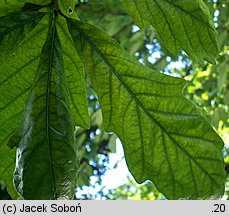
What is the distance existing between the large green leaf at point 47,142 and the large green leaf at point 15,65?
0.09m

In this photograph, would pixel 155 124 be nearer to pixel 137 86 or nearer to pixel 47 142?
pixel 137 86

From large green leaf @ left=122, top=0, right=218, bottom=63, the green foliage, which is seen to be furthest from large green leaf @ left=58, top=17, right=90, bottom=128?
large green leaf @ left=122, top=0, right=218, bottom=63

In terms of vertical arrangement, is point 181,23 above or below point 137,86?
above

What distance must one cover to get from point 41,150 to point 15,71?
0.20 meters

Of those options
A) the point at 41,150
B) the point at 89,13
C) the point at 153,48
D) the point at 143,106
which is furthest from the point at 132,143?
the point at 153,48

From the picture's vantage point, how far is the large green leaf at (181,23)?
2.85ft

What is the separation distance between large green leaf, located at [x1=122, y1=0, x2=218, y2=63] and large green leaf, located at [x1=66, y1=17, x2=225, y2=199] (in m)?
0.07

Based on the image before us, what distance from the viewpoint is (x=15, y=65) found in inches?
34.0

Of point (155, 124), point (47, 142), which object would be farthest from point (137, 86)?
point (47, 142)

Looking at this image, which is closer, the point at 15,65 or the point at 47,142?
the point at 47,142

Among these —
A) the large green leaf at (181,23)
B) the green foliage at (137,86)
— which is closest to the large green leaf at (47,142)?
the green foliage at (137,86)

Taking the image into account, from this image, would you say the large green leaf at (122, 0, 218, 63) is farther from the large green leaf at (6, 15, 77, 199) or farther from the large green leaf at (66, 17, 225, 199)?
the large green leaf at (6, 15, 77, 199)

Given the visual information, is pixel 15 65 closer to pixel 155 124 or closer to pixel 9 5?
pixel 9 5

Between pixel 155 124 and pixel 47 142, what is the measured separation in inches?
7.8
